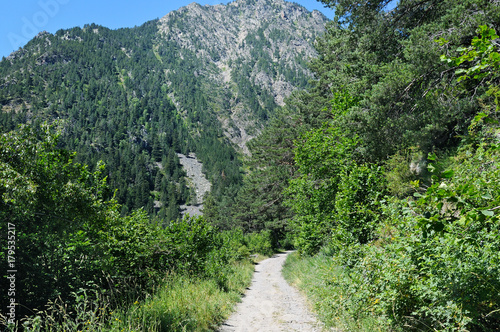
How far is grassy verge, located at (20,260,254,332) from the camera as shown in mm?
4426

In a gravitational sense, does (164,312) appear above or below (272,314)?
above

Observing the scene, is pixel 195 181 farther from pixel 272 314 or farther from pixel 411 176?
pixel 272 314

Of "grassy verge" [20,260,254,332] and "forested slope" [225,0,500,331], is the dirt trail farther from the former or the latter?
"forested slope" [225,0,500,331]

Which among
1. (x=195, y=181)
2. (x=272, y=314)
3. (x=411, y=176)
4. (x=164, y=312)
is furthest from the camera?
(x=195, y=181)

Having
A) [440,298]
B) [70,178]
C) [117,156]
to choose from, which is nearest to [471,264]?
[440,298]

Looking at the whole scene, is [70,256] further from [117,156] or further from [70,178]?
[117,156]

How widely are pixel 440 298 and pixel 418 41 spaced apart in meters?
7.72

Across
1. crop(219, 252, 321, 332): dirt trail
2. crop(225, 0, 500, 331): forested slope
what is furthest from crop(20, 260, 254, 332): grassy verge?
crop(225, 0, 500, 331): forested slope

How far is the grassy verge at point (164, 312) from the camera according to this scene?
14.5 ft

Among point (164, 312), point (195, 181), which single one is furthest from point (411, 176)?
point (195, 181)

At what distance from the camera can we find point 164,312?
5.95m

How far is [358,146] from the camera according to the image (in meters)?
12.5

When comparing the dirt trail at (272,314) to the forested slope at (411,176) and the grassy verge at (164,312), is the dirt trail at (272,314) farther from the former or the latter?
the forested slope at (411,176)

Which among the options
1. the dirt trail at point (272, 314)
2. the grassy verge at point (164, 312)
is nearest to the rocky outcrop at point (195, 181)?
the dirt trail at point (272, 314)
